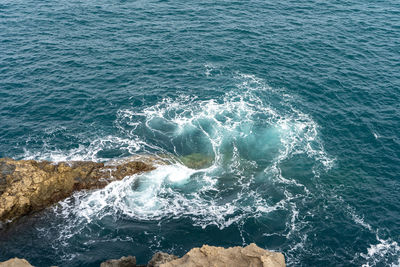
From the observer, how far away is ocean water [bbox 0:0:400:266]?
190 ft

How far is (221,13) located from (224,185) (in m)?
74.9

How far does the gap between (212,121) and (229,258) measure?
148 ft

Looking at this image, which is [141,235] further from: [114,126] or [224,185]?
[114,126]

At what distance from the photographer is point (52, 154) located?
70.9m

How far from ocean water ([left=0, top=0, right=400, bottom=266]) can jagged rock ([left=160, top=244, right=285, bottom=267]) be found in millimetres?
15090

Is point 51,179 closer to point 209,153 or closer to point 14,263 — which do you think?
point 14,263

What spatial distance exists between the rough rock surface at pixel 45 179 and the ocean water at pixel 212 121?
214 cm

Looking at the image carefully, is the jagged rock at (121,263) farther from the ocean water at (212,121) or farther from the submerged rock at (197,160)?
the submerged rock at (197,160)

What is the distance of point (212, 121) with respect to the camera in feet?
269

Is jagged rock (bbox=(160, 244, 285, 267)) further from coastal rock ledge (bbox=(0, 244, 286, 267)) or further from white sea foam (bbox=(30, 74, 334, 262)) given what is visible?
white sea foam (bbox=(30, 74, 334, 262))

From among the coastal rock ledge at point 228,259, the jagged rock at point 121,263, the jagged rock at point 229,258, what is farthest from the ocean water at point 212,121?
the jagged rock at point 229,258

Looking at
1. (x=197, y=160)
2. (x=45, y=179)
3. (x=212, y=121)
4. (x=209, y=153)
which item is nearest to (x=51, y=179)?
(x=45, y=179)

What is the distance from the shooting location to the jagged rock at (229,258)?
39.3 m

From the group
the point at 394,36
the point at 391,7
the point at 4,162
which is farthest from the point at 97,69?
the point at 391,7
